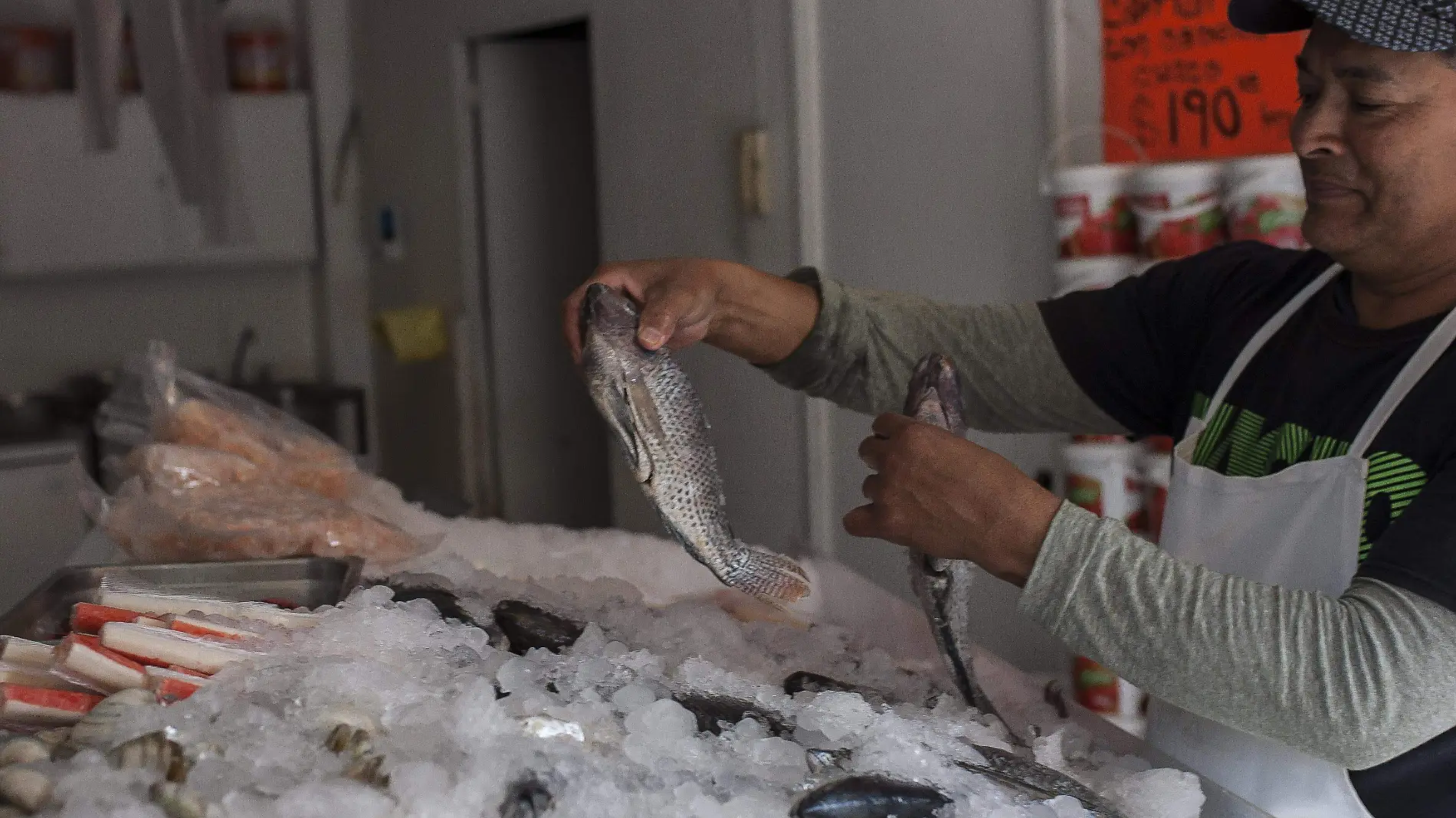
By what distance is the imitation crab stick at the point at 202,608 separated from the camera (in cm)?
155

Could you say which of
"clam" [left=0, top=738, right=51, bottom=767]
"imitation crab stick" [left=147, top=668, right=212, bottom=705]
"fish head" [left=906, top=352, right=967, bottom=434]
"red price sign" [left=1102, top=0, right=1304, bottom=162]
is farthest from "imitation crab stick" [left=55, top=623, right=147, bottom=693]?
"red price sign" [left=1102, top=0, right=1304, bottom=162]

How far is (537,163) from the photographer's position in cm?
551

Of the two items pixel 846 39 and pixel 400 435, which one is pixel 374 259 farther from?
pixel 846 39

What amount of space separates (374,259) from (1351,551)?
506 cm

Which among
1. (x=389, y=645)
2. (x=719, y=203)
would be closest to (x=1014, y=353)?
(x=389, y=645)

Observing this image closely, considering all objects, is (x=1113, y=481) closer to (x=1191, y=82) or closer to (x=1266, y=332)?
(x=1191, y=82)

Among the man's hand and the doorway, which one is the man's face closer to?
the man's hand

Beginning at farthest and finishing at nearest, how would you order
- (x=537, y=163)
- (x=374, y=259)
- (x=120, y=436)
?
(x=374, y=259) → (x=537, y=163) → (x=120, y=436)

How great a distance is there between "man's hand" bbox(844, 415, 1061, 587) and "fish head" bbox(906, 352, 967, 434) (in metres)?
0.07

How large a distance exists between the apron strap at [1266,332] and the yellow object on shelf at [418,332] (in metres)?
4.22

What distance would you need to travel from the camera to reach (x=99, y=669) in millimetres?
1347

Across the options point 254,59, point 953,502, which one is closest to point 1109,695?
point 953,502

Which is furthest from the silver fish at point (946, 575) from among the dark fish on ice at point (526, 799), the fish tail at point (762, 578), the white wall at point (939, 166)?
the white wall at point (939, 166)

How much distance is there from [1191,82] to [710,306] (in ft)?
4.99
